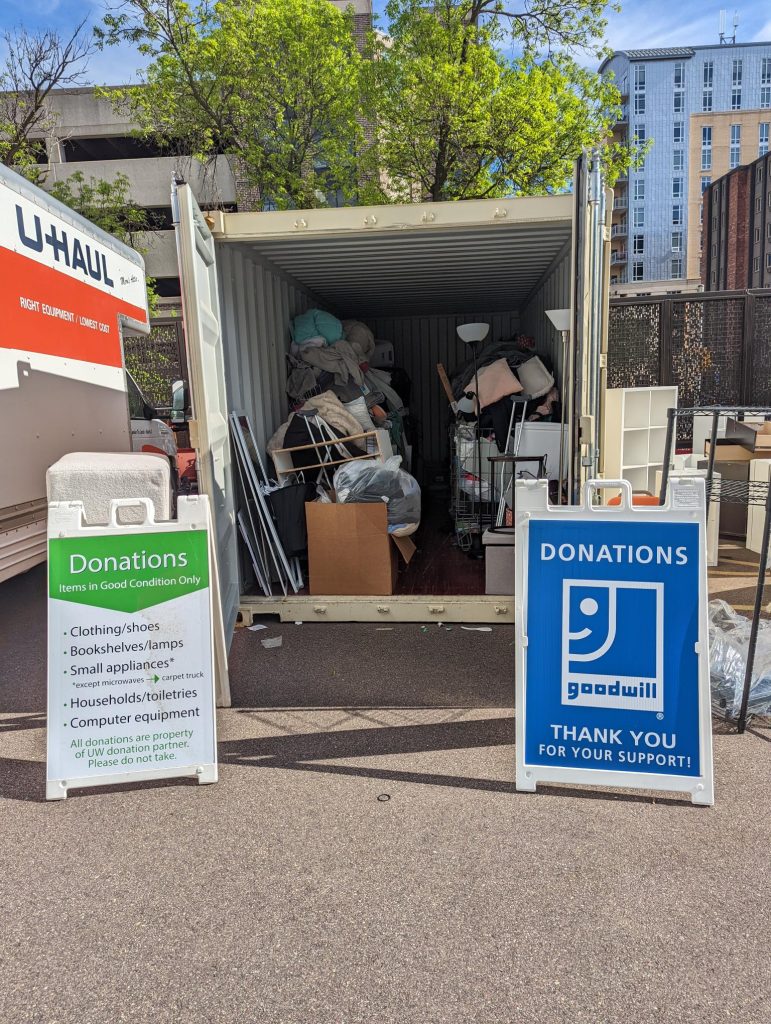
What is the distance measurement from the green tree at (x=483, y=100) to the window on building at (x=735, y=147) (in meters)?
67.9

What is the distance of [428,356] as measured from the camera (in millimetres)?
11086

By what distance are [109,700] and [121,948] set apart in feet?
3.54

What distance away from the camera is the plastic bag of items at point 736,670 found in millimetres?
3779

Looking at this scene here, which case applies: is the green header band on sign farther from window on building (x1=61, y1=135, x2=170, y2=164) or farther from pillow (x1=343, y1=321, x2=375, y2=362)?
window on building (x1=61, y1=135, x2=170, y2=164)

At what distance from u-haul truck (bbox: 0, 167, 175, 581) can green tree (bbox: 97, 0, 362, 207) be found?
28.2 feet

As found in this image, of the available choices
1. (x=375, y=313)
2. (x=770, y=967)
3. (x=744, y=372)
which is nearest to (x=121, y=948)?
(x=770, y=967)

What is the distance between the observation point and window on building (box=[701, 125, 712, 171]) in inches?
2712

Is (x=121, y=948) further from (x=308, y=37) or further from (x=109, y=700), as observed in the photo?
(x=308, y=37)

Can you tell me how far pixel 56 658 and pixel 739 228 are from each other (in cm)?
6157

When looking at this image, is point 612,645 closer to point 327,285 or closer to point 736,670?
point 736,670

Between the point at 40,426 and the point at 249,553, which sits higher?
the point at 40,426

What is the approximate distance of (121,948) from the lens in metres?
2.27

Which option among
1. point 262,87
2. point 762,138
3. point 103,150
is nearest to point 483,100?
point 262,87

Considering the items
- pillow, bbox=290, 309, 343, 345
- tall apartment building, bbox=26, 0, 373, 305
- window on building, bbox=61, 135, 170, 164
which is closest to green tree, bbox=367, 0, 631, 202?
pillow, bbox=290, 309, 343, 345
